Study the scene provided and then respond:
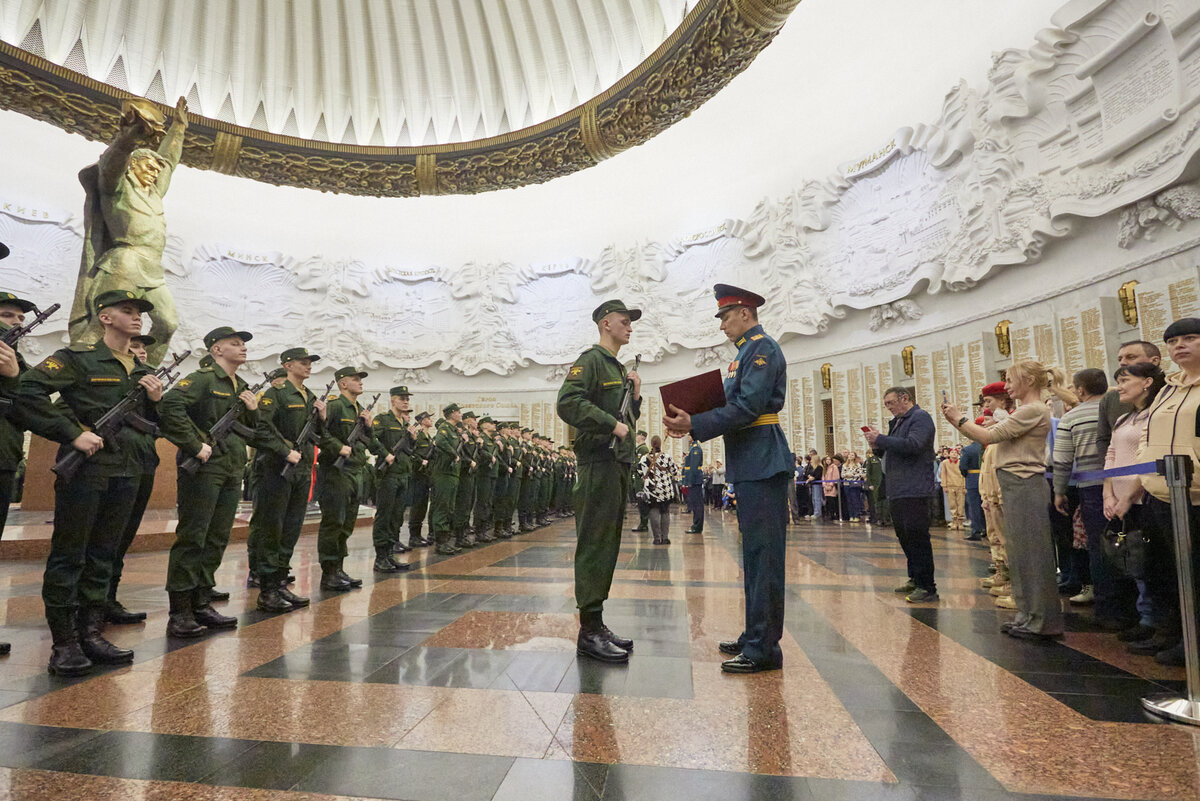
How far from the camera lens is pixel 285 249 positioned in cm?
2289

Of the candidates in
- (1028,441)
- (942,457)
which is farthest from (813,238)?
(1028,441)

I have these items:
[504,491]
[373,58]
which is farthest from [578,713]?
[373,58]

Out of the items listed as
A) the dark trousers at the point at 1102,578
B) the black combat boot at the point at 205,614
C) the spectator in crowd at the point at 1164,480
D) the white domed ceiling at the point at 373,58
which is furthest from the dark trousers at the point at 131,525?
the white domed ceiling at the point at 373,58

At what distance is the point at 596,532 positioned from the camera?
3.06 meters

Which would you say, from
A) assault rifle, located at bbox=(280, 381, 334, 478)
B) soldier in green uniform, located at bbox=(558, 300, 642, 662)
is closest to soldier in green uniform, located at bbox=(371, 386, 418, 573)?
assault rifle, located at bbox=(280, 381, 334, 478)

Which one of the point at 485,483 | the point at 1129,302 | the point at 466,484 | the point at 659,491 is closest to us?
the point at 466,484

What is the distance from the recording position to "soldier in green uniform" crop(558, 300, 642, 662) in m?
2.96

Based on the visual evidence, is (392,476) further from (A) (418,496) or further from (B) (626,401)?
(B) (626,401)

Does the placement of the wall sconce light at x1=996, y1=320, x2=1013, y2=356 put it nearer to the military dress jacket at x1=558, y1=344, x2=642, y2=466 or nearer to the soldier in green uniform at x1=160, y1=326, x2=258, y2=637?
the military dress jacket at x1=558, y1=344, x2=642, y2=466

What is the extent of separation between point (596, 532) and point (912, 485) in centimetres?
282

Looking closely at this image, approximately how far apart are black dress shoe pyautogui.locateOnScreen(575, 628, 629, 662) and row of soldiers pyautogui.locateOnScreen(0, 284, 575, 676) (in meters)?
2.08

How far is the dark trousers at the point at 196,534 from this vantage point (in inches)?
133

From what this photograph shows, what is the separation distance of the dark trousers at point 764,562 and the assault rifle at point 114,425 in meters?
2.99

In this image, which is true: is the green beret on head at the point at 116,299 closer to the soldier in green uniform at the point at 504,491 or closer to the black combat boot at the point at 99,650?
the black combat boot at the point at 99,650
